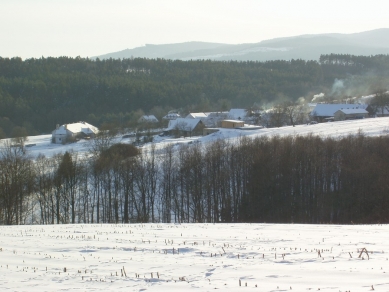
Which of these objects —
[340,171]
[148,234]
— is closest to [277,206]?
[340,171]

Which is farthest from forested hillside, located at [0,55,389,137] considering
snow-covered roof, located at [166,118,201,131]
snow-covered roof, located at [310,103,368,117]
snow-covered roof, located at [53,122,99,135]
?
snow-covered roof, located at [310,103,368,117]

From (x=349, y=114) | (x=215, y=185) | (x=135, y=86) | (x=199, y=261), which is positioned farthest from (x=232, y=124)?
(x=199, y=261)

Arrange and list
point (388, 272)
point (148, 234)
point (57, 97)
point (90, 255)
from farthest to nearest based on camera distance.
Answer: point (57, 97)
point (148, 234)
point (90, 255)
point (388, 272)

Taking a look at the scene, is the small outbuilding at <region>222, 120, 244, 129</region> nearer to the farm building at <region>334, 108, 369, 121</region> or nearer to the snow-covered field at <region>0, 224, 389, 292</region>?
the farm building at <region>334, 108, 369, 121</region>

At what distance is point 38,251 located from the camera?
15484 mm

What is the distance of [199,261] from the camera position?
13148 millimetres

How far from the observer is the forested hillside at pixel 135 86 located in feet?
442

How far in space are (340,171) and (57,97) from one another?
118m

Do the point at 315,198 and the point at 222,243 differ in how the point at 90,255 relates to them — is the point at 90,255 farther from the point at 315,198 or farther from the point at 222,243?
the point at 315,198

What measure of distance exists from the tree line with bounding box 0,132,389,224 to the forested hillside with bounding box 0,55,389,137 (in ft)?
251

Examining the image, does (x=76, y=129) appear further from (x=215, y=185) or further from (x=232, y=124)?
(x=215, y=185)

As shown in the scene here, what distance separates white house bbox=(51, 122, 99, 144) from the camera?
9544cm

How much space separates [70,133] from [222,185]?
59803 mm

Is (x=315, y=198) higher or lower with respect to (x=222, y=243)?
lower
